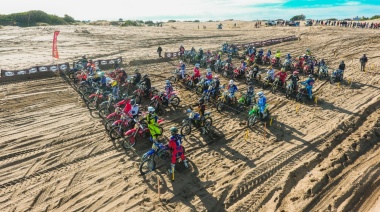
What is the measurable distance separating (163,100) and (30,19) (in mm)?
52974

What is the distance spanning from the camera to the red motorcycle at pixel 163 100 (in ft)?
43.4

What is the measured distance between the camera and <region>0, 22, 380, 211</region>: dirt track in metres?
7.66

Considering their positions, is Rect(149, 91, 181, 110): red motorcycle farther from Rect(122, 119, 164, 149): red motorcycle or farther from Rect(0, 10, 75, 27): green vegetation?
Rect(0, 10, 75, 27): green vegetation

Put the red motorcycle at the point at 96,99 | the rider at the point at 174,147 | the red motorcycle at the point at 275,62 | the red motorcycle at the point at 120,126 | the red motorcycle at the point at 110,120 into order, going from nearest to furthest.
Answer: the rider at the point at 174,147
the red motorcycle at the point at 120,126
the red motorcycle at the point at 110,120
the red motorcycle at the point at 96,99
the red motorcycle at the point at 275,62

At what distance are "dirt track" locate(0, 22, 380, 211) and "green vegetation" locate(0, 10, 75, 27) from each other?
1737 inches

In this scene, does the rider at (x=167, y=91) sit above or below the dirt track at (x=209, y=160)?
above

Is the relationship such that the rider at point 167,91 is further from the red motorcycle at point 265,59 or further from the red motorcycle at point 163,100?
the red motorcycle at point 265,59

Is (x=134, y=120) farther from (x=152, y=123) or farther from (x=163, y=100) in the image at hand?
(x=163, y=100)

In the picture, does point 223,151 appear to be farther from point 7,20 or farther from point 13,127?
point 7,20

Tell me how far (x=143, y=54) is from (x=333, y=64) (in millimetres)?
17884

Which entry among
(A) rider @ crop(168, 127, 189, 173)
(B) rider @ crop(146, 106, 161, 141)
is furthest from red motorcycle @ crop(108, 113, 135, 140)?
(A) rider @ crop(168, 127, 189, 173)

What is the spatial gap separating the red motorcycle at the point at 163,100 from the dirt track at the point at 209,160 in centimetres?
62

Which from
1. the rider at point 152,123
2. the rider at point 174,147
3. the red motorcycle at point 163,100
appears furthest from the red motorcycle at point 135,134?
the red motorcycle at point 163,100

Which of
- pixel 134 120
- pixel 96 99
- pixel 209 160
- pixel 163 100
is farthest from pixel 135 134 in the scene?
pixel 96 99
